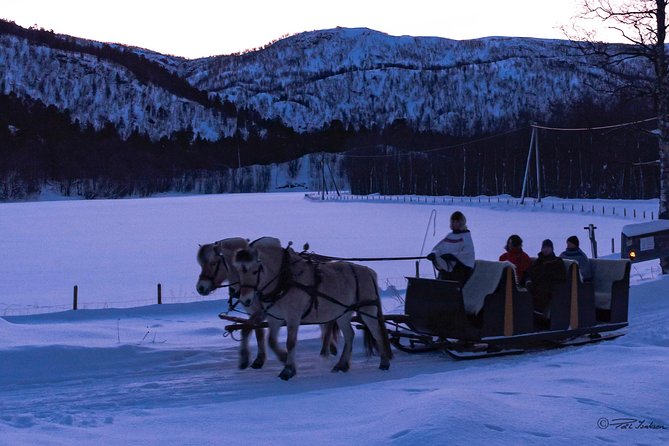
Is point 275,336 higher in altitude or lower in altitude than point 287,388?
higher

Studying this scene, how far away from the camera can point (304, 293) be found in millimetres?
7621

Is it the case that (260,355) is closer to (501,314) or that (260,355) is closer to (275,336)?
(275,336)

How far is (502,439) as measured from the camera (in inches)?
164

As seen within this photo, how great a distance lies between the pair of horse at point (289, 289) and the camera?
7.35m

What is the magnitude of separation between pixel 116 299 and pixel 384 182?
9426cm

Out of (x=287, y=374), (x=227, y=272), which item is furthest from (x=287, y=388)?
(x=227, y=272)

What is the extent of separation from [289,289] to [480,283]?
243cm

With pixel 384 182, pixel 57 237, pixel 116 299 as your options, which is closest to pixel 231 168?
pixel 384 182

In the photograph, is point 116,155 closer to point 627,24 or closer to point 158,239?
point 158,239

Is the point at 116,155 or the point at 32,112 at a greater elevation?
the point at 32,112

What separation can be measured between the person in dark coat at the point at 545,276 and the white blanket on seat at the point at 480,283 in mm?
721

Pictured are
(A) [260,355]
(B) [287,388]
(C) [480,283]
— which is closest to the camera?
(B) [287,388]

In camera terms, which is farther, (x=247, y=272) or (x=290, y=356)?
(x=290, y=356)

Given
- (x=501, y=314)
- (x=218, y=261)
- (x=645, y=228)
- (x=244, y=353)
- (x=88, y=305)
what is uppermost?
(x=645, y=228)
